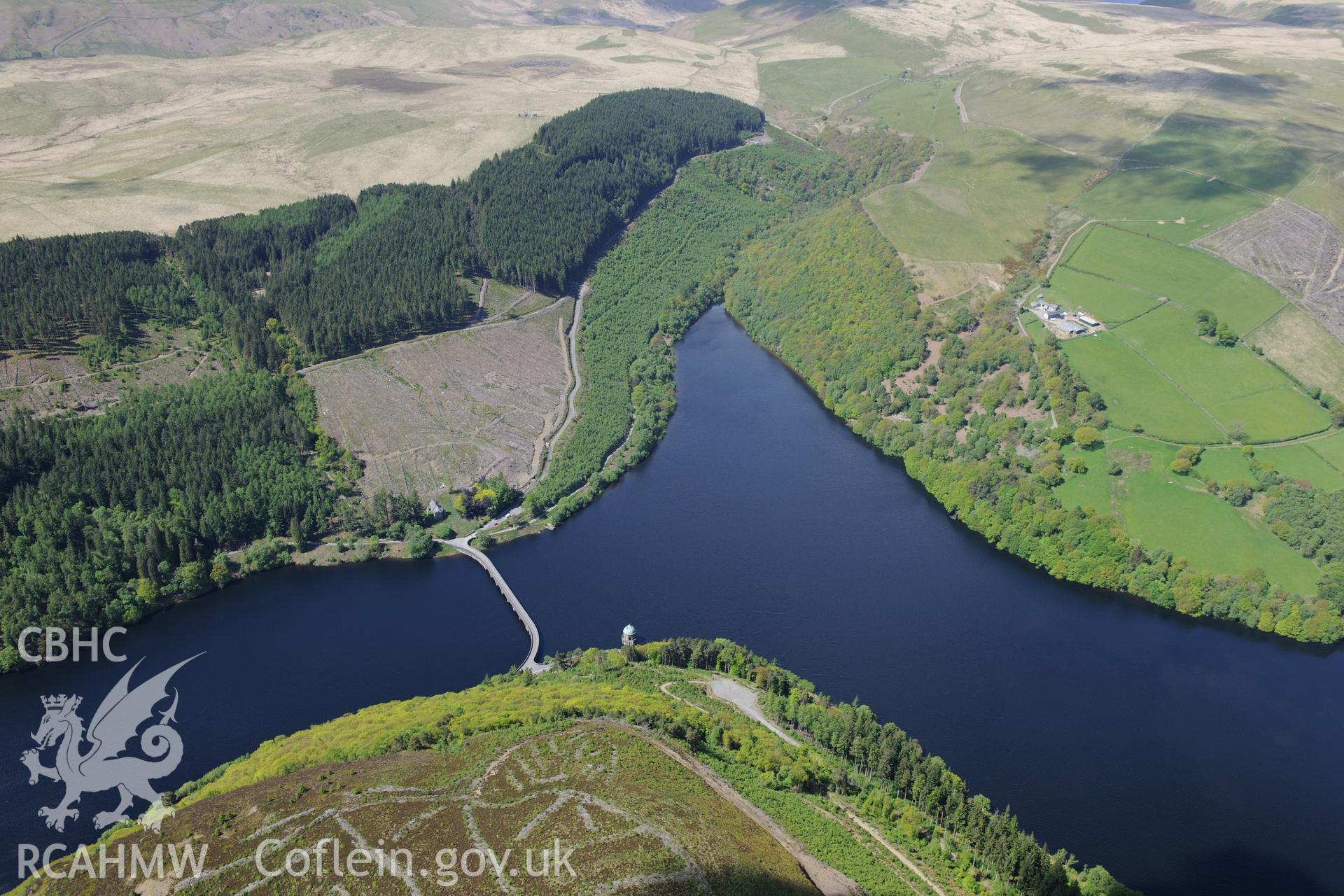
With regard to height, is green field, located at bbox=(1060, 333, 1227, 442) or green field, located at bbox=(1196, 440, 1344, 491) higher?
green field, located at bbox=(1060, 333, 1227, 442)

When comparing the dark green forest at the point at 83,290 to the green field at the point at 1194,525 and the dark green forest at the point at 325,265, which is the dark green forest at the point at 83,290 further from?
the green field at the point at 1194,525

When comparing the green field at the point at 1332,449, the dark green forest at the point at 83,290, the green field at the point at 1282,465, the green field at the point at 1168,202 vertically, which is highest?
the green field at the point at 1168,202

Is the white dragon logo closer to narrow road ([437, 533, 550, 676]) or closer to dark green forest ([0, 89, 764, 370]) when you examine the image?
narrow road ([437, 533, 550, 676])

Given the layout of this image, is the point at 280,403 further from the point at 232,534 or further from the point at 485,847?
the point at 485,847

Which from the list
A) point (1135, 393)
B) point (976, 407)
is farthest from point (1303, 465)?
point (976, 407)

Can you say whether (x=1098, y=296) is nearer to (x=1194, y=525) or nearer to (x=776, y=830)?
(x=1194, y=525)

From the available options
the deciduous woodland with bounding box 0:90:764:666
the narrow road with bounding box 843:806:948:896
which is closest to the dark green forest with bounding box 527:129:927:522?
the deciduous woodland with bounding box 0:90:764:666

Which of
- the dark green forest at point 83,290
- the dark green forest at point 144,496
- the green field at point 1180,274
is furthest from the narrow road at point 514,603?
the green field at point 1180,274

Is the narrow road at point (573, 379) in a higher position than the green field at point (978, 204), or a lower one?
lower
